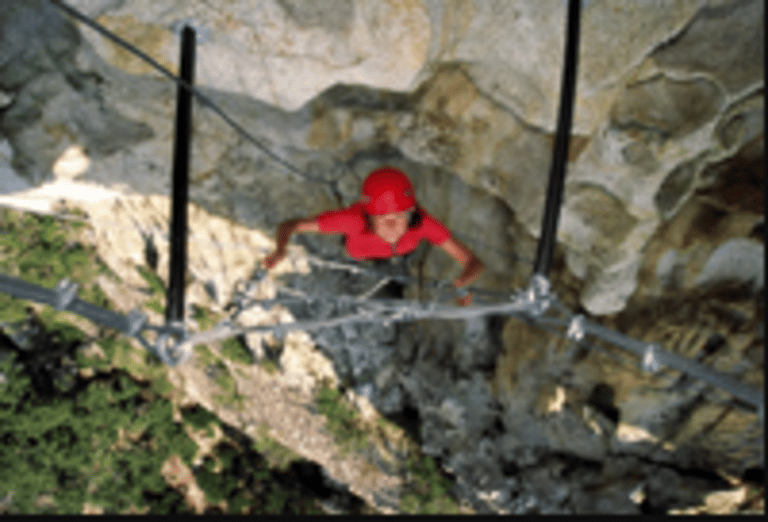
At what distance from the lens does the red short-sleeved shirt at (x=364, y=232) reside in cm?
231

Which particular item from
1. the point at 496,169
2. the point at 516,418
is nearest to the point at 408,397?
the point at 516,418

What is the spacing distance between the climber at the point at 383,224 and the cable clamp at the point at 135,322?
0.96 metres

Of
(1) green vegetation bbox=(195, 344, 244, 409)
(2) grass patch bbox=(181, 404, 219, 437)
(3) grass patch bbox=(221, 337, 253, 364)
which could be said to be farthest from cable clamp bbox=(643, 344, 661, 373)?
(2) grass patch bbox=(181, 404, 219, 437)

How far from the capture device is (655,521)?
14.1ft

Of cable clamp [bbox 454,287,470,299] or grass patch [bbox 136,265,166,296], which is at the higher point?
cable clamp [bbox 454,287,470,299]

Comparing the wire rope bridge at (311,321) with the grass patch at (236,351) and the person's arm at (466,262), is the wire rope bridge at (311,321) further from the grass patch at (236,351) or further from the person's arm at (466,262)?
the grass patch at (236,351)

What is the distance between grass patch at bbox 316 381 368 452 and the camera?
7.18 m

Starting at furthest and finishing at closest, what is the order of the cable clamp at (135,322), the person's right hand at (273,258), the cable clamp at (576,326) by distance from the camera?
the person's right hand at (273,258), the cable clamp at (576,326), the cable clamp at (135,322)

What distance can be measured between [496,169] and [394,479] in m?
6.15

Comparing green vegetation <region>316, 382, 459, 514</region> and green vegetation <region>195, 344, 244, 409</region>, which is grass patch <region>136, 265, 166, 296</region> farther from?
green vegetation <region>316, 382, 459, 514</region>

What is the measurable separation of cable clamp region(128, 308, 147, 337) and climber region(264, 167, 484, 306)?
0.96 metres

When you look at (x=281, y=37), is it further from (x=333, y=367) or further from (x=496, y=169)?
(x=333, y=367)

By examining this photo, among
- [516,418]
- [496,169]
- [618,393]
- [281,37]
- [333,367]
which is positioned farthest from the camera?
[333,367]

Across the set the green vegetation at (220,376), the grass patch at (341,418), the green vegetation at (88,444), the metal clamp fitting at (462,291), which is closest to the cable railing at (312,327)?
the metal clamp fitting at (462,291)
